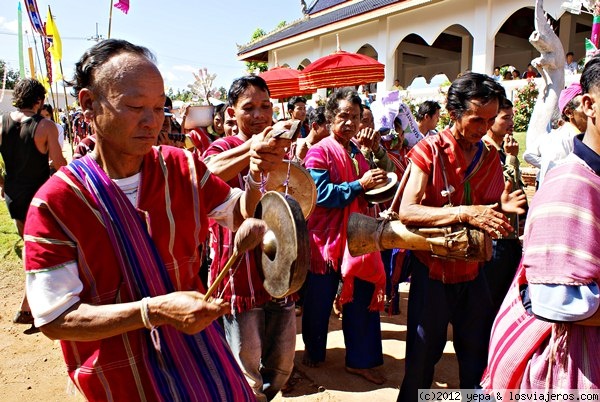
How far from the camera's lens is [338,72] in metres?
7.48

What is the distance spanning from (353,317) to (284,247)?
239cm

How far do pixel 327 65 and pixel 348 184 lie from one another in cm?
457

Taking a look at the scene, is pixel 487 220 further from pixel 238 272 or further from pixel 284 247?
pixel 238 272

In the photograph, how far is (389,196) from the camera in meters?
3.41

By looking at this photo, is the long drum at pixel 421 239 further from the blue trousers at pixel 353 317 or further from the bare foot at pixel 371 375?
the bare foot at pixel 371 375

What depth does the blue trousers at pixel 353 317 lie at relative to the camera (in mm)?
3717

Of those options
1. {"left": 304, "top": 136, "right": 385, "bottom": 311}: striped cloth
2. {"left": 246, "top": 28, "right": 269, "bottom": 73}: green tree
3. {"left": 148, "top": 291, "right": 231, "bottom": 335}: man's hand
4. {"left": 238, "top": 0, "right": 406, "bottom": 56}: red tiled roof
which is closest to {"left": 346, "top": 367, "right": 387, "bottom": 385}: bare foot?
{"left": 304, "top": 136, "right": 385, "bottom": 311}: striped cloth

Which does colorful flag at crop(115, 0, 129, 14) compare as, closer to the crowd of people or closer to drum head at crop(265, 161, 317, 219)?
the crowd of people

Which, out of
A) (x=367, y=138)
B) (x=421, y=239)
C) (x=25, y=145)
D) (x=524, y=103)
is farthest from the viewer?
(x=524, y=103)

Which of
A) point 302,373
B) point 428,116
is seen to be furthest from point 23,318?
point 428,116

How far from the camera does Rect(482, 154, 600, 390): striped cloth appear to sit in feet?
4.99

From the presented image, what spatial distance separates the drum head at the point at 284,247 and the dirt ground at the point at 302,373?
2263 mm

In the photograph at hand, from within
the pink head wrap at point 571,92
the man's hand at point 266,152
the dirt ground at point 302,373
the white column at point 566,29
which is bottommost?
the dirt ground at point 302,373

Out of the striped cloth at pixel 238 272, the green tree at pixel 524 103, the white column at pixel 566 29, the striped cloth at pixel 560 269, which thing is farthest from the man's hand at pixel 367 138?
the white column at pixel 566 29
